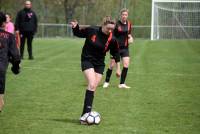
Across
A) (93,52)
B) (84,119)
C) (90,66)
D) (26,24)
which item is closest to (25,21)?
(26,24)

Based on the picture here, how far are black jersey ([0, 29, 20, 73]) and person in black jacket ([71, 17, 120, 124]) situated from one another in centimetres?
136

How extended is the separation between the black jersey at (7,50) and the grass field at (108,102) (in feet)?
3.59

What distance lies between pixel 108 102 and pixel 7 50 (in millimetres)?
3882

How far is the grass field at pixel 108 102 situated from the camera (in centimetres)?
979

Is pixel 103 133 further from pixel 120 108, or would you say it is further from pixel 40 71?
pixel 40 71

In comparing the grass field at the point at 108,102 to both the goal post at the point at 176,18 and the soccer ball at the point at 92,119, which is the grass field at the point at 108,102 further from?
the goal post at the point at 176,18

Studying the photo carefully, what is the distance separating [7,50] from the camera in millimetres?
9172

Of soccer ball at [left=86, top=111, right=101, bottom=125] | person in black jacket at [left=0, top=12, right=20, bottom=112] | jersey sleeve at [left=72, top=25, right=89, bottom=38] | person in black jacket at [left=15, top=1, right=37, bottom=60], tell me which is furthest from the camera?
person in black jacket at [left=15, top=1, right=37, bottom=60]

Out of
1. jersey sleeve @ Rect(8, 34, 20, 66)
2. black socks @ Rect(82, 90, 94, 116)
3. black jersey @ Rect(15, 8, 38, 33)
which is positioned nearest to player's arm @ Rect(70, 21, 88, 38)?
black socks @ Rect(82, 90, 94, 116)

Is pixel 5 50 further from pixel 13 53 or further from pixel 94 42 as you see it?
pixel 94 42

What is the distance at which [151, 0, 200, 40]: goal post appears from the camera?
43.1 metres

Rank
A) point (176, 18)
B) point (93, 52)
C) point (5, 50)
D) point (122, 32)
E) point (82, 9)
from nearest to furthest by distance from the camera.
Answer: point (5, 50)
point (93, 52)
point (122, 32)
point (176, 18)
point (82, 9)

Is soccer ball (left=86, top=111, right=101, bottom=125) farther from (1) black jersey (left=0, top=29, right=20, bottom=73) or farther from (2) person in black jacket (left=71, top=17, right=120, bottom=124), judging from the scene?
(1) black jersey (left=0, top=29, right=20, bottom=73)

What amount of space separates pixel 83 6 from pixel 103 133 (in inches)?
2024
